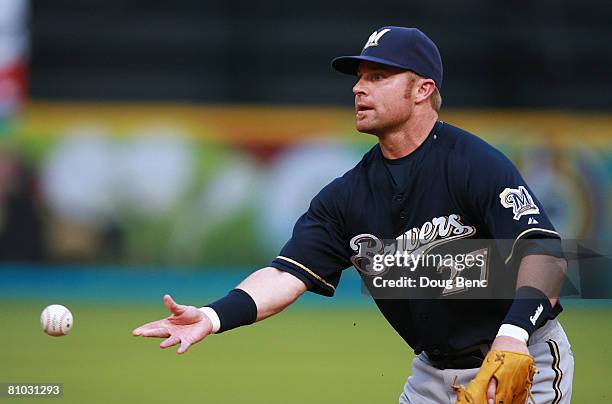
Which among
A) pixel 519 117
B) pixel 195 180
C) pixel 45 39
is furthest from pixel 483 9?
pixel 45 39

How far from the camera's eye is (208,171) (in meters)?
11.9

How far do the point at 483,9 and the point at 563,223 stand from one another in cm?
291

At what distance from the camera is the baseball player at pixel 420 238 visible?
12.3ft

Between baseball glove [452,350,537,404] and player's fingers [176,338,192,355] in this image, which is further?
player's fingers [176,338,192,355]

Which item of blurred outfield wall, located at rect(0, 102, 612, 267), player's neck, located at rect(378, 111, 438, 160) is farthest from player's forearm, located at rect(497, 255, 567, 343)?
blurred outfield wall, located at rect(0, 102, 612, 267)

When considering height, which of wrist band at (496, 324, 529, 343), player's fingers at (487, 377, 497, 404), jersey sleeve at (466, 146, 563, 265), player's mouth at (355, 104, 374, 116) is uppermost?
player's mouth at (355, 104, 374, 116)

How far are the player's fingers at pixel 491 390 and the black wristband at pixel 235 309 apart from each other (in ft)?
3.37

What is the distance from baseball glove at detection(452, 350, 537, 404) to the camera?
10.8 ft

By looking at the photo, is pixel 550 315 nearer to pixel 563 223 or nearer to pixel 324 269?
pixel 324 269

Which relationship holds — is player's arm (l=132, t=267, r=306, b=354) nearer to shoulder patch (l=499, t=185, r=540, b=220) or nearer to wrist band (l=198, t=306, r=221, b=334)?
wrist band (l=198, t=306, r=221, b=334)

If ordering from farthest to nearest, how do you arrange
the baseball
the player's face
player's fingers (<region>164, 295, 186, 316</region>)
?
the baseball
the player's face
player's fingers (<region>164, 295, 186, 316</region>)

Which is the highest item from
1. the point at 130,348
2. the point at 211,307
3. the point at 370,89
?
the point at 370,89

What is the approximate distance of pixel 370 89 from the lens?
4043 mm

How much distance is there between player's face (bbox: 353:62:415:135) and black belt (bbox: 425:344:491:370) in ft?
2.89
